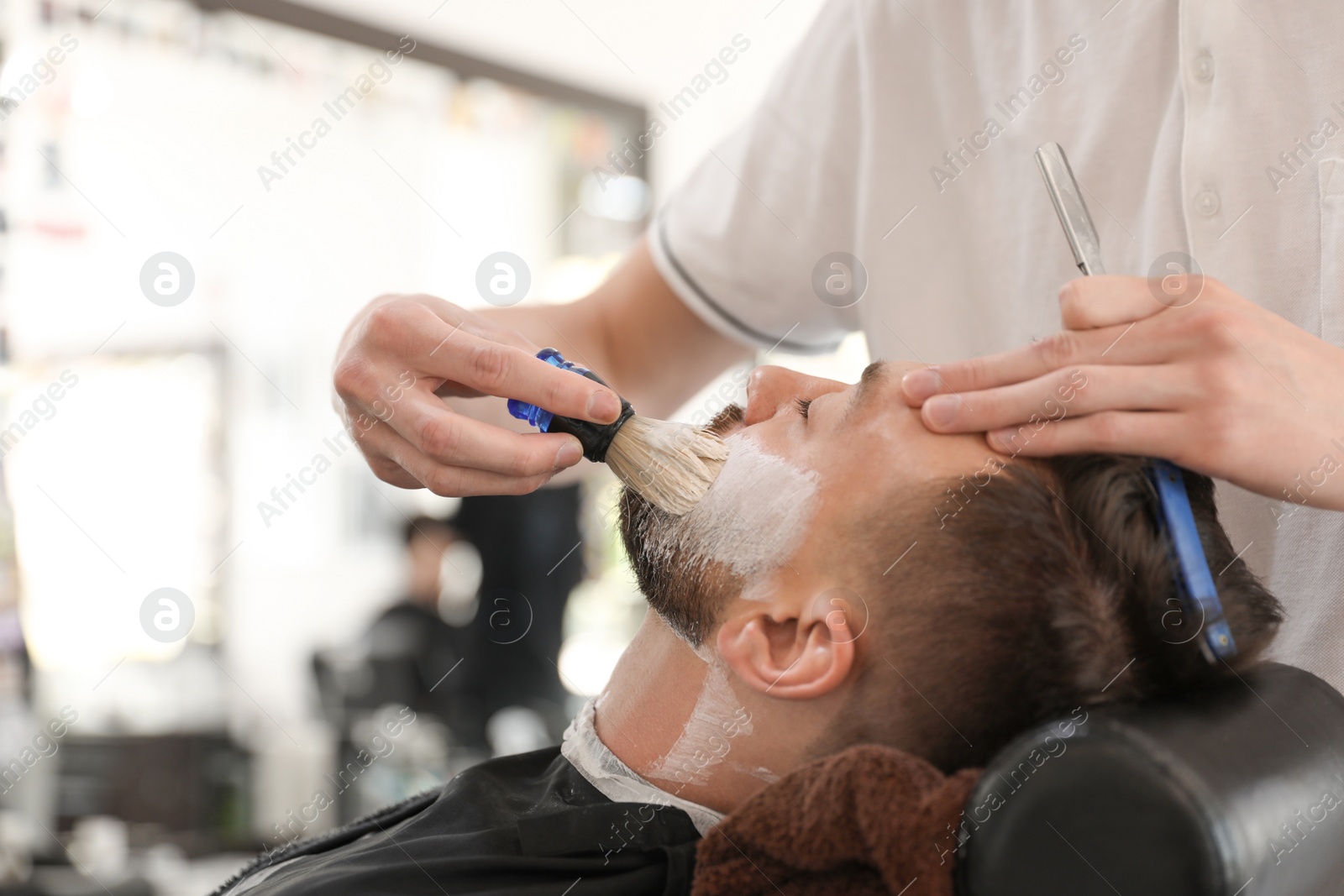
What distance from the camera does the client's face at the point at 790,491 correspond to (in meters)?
1.08

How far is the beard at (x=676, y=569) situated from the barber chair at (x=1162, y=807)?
0.40 meters

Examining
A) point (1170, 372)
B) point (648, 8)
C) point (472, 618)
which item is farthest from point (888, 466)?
point (648, 8)

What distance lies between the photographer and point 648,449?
1120mm

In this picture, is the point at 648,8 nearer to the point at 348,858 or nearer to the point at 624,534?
the point at 624,534

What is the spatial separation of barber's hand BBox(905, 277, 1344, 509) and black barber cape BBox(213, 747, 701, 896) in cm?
60

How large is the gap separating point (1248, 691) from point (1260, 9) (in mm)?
808

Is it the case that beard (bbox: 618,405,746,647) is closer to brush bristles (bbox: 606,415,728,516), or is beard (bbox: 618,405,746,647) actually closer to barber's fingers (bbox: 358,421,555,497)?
brush bristles (bbox: 606,415,728,516)

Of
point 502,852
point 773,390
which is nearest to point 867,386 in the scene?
point 773,390

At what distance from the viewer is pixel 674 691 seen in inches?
46.7

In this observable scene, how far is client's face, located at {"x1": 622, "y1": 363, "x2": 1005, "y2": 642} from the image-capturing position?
108cm

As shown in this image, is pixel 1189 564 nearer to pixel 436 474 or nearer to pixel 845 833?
pixel 845 833

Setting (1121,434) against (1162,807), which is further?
(1121,434)

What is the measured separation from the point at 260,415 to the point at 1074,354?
3233 mm

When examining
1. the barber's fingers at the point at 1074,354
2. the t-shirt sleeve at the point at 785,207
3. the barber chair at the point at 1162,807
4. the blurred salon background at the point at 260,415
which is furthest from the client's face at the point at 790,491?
the blurred salon background at the point at 260,415
